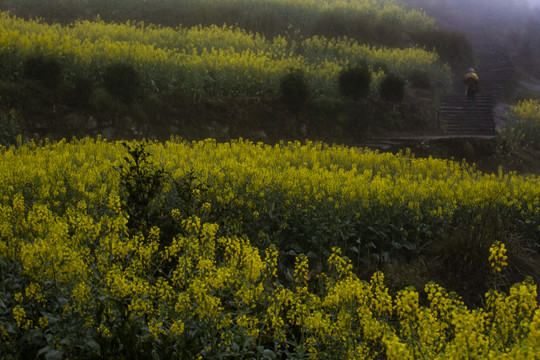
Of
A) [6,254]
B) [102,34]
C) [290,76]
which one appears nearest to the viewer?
[6,254]

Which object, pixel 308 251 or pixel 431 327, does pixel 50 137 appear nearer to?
pixel 308 251

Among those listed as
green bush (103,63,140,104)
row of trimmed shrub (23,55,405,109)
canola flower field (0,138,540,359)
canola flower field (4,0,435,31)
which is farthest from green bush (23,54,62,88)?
canola flower field (4,0,435,31)

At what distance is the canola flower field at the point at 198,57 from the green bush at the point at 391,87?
0.65m

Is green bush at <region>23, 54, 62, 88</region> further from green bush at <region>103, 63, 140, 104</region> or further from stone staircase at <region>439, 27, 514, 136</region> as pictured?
stone staircase at <region>439, 27, 514, 136</region>

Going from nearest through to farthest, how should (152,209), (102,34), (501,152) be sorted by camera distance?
(152,209)
(501,152)
(102,34)

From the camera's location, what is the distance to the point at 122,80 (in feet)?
41.1

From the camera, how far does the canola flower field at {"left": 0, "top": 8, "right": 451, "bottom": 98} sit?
12.8 metres

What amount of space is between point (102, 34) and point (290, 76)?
7599 mm

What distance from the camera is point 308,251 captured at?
621 cm

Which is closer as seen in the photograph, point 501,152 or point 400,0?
point 501,152

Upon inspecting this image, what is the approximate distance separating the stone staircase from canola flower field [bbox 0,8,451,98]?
161 centimetres

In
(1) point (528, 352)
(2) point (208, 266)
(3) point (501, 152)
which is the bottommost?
(3) point (501, 152)

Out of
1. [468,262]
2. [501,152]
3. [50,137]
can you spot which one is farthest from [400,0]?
[468,262]

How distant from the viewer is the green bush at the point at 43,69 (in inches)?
471
